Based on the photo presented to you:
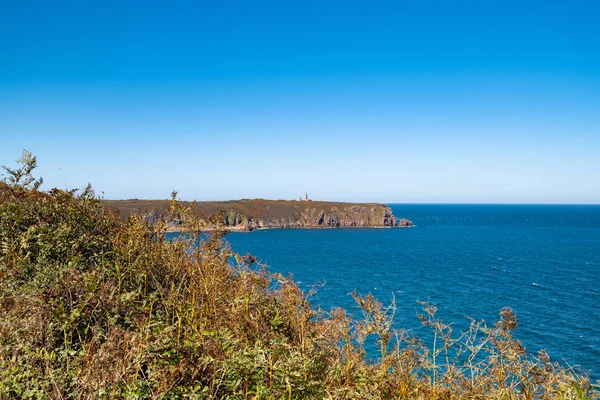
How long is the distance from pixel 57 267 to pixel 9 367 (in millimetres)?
2706

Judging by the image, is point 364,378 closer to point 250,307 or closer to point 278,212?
point 250,307

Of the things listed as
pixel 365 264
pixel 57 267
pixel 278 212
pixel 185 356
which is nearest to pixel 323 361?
pixel 185 356

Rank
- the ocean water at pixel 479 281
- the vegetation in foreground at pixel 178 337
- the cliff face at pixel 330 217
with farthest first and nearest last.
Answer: the cliff face at pixel 330 217, the ocean water at pixel 479 281, the vegetation in foreground at pixel 178 337

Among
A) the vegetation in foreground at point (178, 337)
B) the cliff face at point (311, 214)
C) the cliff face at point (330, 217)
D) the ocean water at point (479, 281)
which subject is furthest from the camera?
the cliff face at point (330, 217)

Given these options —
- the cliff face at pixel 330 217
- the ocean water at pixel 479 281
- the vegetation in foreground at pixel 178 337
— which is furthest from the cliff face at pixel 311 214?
the vegetation in foreground at pixel 178 337

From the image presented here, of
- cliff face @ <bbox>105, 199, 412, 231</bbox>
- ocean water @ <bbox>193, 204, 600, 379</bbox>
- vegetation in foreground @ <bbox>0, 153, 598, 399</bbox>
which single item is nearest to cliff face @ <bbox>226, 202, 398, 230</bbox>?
cliff face @ <bbox>105, 199, 412, 231</bbox>

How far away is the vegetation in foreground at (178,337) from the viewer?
3918 millimetres

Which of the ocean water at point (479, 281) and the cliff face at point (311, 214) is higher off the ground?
the cliff face at point (311, 214)

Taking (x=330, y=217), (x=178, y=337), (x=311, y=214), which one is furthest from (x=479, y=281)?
(x=311, y=214)

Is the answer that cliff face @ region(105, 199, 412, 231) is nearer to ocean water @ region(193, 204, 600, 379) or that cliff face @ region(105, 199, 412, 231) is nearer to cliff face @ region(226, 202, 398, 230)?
cliff face @ region(226, 202, 398, 230)

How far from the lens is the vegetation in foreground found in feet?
12.9

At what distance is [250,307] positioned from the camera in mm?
5883

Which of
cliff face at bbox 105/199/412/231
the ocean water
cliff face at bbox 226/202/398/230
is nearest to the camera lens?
the ocean water

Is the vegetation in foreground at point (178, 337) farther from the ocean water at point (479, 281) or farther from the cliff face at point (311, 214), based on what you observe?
the cliff face at point (311, 214)
